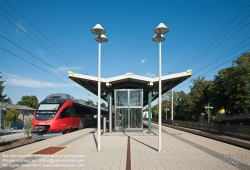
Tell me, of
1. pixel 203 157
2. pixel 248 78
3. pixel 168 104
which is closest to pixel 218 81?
pixel 248 78

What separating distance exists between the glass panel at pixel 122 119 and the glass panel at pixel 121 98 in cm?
56

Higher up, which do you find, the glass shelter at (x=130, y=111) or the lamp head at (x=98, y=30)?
the lamp head at (x=98, y=30)

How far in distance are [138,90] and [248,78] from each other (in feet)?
51.6

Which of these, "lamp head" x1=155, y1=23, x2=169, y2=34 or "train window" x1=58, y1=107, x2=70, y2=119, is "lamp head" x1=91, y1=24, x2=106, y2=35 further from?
"train window" x1=58, y1=107, x2=70, y2=119

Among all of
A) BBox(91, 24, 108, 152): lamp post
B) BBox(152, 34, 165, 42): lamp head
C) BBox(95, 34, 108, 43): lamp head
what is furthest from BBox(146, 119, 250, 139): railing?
BBox(95, 34, 108, 43): lamp head

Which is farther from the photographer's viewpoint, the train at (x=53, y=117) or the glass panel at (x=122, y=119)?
the glass panel at (x=122, y=119)

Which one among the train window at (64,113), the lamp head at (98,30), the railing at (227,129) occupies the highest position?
the lamp head at (98,30)

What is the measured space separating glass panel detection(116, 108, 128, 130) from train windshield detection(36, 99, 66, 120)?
5.14 meters

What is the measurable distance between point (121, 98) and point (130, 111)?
148 centimetres

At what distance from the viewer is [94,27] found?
1000 centimetres

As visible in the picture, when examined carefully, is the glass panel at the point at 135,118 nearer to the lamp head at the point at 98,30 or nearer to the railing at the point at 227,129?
the railing at the point at 227,129

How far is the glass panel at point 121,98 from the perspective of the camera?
20.5 m

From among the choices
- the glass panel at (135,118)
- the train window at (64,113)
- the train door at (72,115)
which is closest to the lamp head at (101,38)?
the train window at (64,113)

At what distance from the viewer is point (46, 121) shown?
17734 millimetres
